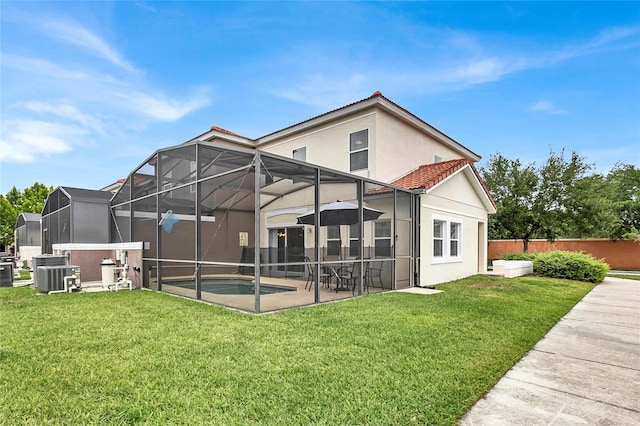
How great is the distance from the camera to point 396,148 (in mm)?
12625

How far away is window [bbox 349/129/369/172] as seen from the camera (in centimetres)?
1220

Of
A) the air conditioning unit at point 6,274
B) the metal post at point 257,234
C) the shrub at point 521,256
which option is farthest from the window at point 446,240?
the air conditioning unit at point 6,274

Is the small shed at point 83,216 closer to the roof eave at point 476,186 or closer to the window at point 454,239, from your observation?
the roof eave at point 476,186

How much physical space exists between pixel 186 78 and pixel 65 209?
21.0 ft

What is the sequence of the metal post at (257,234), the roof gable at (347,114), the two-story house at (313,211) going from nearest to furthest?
1. the metal post at (257,234)
2. the two-story house at (313,211)
3. the roof gable at (347,114)

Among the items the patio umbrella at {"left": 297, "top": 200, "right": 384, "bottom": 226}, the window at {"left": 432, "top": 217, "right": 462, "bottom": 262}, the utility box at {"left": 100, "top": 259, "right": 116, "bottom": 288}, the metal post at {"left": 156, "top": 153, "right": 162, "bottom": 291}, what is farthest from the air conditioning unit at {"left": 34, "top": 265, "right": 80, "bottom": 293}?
the window at {"left": 432, "top": 217, "right": 462, "bottom": 262}

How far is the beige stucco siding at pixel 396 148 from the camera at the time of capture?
1191 centimetres

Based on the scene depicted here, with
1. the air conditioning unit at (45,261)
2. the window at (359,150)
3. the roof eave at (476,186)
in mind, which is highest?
the window at (359,150)

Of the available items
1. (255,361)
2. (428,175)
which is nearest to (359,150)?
Result: (428,175)

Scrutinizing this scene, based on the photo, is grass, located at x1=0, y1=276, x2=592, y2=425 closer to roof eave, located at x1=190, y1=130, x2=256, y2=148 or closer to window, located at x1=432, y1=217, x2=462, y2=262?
window, located at x1=432, y1=217, x2=462, y2=262

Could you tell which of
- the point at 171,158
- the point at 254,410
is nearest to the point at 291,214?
the point at 171,158

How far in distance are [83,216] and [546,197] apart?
2124 cm

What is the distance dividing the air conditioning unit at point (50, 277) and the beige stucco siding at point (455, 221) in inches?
395

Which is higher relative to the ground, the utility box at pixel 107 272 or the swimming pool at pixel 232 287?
the utility box at pixel 107 272
